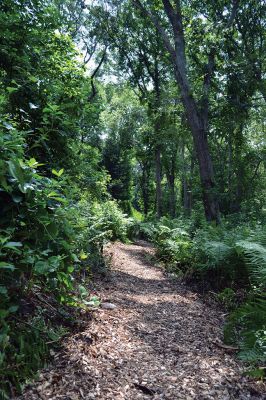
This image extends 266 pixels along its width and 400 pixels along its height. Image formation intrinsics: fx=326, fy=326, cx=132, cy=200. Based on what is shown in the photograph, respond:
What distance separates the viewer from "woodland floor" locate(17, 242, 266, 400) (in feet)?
7.45

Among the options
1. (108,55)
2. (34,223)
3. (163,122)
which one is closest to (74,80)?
(34,223)

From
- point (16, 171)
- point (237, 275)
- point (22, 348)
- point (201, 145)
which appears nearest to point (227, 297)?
point (237, 275)

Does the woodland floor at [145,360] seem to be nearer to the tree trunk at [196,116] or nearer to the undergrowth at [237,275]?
the undergrowth at [237,275]

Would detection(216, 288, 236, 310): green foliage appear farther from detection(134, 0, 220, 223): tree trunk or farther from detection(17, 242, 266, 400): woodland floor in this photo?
detection(134, 0, 220, 223): tree trunk

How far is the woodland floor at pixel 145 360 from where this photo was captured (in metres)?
2.27

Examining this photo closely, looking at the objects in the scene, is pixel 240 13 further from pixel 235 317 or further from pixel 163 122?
pixel 235 317

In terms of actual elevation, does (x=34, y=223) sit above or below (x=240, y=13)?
below

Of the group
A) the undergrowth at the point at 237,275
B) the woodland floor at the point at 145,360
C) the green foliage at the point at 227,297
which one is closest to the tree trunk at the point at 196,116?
the undergrowth at the point at 237,275

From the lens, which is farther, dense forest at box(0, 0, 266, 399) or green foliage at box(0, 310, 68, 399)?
dense forest at box(0, 0, 266, 399)

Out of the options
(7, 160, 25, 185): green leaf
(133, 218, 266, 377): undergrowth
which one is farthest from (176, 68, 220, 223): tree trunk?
(7, 160, 25, 185): green leaf

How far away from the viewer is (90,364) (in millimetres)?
2490

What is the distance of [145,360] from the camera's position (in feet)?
9.01

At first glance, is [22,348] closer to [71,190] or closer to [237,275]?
[71,190]

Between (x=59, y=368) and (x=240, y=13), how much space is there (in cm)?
1415
